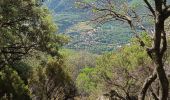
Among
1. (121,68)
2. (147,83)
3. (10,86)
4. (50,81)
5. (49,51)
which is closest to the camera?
(147,83)

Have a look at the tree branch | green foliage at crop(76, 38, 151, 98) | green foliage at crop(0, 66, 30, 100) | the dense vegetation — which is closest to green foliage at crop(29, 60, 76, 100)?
the dense vegetation

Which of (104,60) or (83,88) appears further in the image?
(83,88)

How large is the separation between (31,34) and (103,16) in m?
19.9

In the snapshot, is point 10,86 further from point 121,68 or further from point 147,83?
point 121,68

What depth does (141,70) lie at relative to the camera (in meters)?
44.2

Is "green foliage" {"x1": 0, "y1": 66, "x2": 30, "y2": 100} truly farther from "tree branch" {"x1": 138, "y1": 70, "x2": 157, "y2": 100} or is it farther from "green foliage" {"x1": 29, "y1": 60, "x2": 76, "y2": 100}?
"tree branch" {"x1": 138, "y1": 70, "x2": 157, "y2": 100}

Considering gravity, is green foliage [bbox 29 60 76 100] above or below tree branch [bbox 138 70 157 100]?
below

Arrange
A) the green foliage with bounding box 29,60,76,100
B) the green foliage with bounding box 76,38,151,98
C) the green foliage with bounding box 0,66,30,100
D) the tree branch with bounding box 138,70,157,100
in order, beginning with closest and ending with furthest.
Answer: the tree branch with bounding box 138,70,157,100 → the green foliage with bounding box 0,66,30,100 → the green foliage with bounding box 29,60,76,100 → the green foliage with bounding box 76,38,151,98

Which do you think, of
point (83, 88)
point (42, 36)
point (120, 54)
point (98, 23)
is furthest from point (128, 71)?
point (83, 88)

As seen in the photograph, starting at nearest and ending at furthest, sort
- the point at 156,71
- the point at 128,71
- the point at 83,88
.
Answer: the point at 156,71 → the point at 128,71 → the point at 83,88

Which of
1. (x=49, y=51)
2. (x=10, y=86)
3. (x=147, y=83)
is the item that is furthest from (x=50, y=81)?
(x=147, y=83)

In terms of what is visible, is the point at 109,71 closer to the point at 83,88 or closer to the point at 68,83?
the point at 68,83

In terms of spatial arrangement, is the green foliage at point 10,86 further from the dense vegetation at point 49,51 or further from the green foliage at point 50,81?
the green foliage at point 50,81

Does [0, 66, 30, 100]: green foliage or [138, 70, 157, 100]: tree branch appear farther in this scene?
[0, 66, 30, 100]: green foliage
